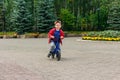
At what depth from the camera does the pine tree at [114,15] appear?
41.3 meters

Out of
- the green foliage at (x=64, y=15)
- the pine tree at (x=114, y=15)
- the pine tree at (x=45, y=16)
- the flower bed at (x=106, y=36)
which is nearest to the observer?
the flower bed at (x=106, y=36)

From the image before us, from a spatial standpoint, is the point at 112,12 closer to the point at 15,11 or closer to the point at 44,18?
the point at 44,18

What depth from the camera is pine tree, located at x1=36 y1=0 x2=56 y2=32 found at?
1682 inches

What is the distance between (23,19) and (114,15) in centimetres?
937

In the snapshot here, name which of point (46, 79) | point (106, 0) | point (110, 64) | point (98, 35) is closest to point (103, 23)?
point (106, 0)

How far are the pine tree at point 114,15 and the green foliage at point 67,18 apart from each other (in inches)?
184

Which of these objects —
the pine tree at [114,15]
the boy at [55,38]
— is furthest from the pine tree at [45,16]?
the boy at [55,38]

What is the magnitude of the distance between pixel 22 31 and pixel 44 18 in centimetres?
264

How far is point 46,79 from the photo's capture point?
1062 centimetres

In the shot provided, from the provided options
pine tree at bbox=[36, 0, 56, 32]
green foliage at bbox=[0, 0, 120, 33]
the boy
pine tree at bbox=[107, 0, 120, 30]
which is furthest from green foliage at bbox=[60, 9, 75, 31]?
the boy

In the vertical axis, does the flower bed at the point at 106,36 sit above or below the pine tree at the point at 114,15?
below

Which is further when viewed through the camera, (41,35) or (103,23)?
(103,23)

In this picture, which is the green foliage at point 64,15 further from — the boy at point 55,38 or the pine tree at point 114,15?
the boy at point 55,38

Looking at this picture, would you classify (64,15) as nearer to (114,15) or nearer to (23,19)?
(23,19)
